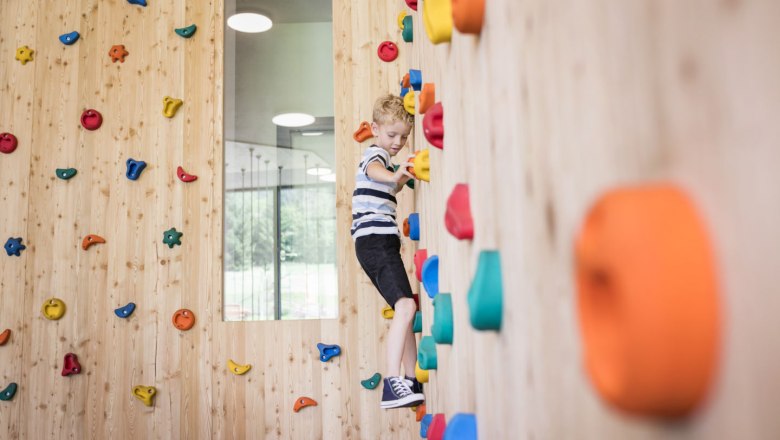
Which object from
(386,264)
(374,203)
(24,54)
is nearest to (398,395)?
(386,264)

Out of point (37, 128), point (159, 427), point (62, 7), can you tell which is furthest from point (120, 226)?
point (62, 7)

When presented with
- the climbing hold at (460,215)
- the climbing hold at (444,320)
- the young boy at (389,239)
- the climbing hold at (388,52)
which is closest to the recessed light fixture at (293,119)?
the climbing hold at (388,52)

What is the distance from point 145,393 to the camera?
9.92ft

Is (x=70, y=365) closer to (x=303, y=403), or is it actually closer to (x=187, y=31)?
(x=303, y=403)

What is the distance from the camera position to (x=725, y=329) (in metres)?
0.29

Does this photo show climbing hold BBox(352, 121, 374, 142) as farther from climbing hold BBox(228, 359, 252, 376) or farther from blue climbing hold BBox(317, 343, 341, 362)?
climbing hold BBox(228, 359, 252, 376)

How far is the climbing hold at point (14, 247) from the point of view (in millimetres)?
3232

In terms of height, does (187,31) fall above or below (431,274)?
above

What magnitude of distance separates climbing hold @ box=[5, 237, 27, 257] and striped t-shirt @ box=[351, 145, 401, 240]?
191 centimetres

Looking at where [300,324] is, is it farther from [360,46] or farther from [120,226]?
[360,46]

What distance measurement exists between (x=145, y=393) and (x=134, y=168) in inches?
43.7

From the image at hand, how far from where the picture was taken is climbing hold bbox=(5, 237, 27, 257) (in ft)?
10.6

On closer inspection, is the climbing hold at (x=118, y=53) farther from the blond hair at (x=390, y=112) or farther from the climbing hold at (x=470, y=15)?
the climbing hold at (x=470, y=15)

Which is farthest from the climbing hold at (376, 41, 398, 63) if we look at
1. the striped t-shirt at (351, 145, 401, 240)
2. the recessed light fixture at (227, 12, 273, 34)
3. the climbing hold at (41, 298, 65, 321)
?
the climbing hold at (41, 298, 65, 321)
